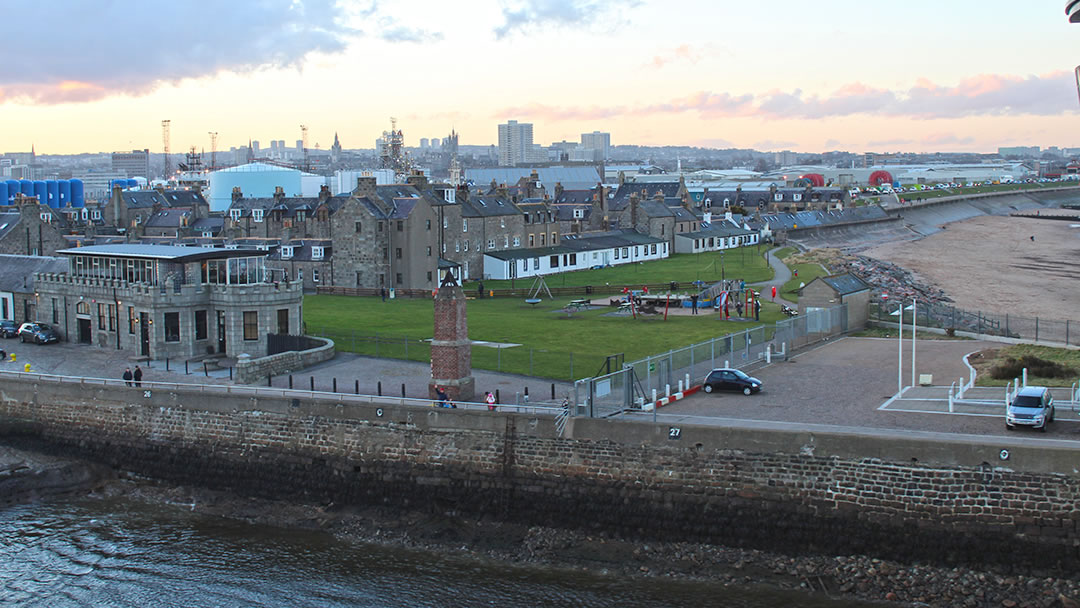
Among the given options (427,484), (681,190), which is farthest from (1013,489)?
(681,190)

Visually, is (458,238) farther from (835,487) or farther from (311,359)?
(835,487)

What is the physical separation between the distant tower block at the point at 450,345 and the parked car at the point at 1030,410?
16.0m

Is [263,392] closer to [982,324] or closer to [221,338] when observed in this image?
[221,338]

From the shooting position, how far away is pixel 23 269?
2088 inches

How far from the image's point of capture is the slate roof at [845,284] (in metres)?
48.6

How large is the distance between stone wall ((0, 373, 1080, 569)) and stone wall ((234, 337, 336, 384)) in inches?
101

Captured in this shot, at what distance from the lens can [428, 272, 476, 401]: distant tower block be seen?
34375mm

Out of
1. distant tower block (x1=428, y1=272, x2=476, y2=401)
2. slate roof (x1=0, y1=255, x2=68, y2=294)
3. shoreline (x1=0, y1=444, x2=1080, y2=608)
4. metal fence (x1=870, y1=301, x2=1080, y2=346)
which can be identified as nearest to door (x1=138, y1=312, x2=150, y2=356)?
shoreline (x1=0, y1=444, x2=1080, y2=608)

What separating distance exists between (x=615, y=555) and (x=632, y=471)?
261 cm

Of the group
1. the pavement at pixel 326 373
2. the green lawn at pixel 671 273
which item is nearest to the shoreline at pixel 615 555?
the pavement at pixel 326 373

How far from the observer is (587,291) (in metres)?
69.1

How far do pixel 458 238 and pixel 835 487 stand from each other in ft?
169

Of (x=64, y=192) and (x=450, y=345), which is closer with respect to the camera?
(x=450, y=345)

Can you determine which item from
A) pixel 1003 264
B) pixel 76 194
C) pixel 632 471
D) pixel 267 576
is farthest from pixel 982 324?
pixel 76 194
